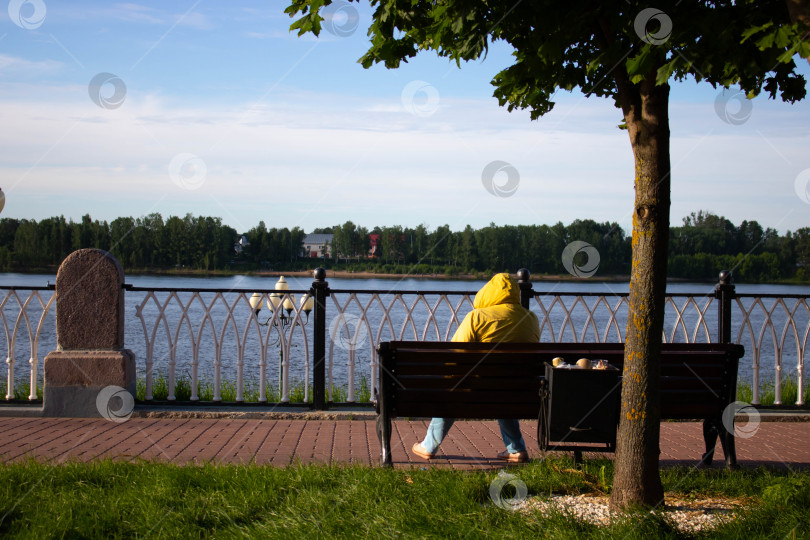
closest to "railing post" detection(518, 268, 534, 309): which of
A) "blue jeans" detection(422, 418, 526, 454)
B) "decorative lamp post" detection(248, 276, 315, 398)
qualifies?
"blue jeans" detection(422, 418, 526, 454)

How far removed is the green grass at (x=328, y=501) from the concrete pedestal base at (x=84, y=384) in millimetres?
1979

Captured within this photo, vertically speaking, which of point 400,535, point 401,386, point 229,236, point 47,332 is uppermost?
point 229,236

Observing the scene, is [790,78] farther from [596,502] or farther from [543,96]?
[596,502]

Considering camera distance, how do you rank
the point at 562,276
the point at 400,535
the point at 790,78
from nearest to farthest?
the point at 400,535, the point at 790,78, the point at 562,276

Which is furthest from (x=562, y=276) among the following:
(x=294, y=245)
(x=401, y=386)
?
(x=401, y=386)

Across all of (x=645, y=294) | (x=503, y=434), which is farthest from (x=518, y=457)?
(x=645, y=294)

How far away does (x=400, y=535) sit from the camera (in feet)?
11.2

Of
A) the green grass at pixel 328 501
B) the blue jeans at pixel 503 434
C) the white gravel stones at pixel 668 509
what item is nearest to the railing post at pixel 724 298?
the green grass at pixel 328 501

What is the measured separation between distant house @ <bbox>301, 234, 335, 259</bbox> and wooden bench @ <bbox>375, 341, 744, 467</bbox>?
15.0 meters

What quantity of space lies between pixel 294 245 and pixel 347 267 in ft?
8.98

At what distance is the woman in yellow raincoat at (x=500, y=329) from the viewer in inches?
201
